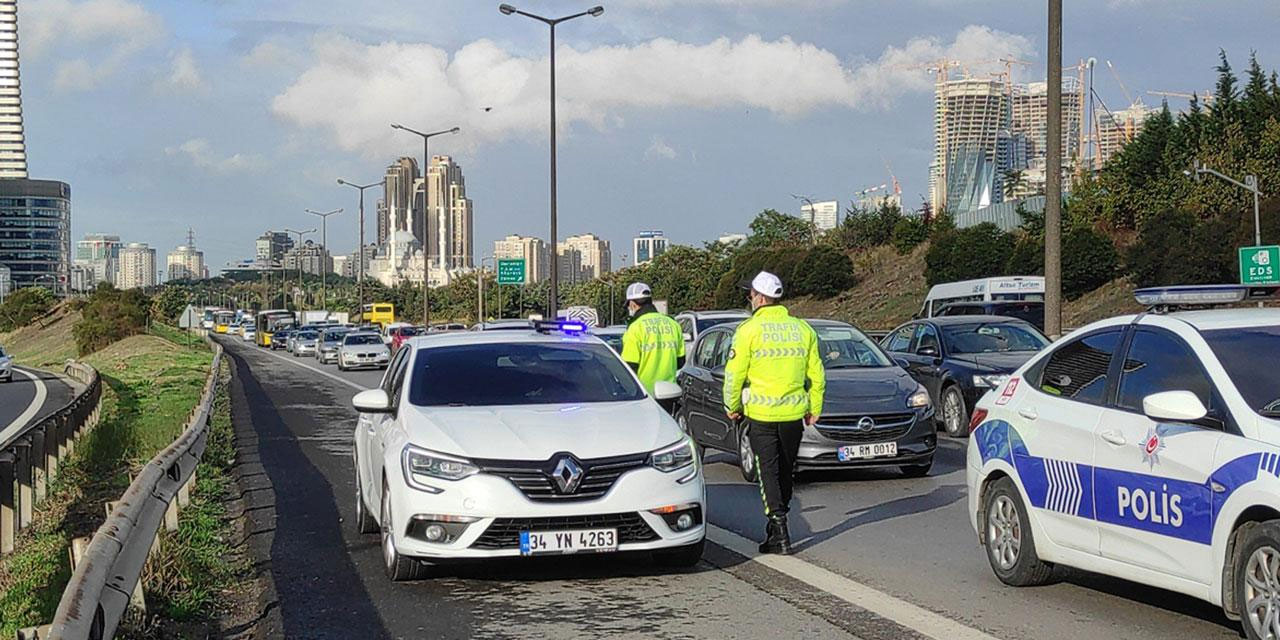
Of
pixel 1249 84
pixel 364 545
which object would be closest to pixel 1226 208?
pixel 1249 84

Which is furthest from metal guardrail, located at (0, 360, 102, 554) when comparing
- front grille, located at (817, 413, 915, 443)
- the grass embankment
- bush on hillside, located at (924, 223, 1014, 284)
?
bush on hillside, located at (924, 223, 1014, 284)

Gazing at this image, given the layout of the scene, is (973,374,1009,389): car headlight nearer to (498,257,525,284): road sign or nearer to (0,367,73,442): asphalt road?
(0,367,73,442): asphalt road

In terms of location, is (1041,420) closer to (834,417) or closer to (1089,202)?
(834,417)

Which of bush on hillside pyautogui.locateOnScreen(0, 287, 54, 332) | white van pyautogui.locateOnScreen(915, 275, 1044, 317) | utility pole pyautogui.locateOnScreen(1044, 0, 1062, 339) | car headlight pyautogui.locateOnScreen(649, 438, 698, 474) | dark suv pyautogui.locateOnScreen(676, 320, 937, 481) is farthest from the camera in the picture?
bush on hillside pyautogui.locateOnScreen(0, 287, 54, 332)

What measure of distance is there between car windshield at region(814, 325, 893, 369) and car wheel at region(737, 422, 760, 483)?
1.19m

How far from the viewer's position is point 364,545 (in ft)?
33.1

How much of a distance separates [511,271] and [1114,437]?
3153 inches

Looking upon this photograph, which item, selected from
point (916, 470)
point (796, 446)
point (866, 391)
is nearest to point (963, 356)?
point (916, 470)

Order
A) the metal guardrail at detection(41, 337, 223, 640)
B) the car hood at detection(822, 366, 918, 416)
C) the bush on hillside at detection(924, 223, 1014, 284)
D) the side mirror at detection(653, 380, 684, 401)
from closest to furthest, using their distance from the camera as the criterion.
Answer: the metal guardrail at detection(41, 337, 223, 640) → the side mirror at detection(653, 380, 684, 401) → the car hood at detection(822, 366, 918, 416) → the bush on hillside at detection(924, 223, 1014, 284)

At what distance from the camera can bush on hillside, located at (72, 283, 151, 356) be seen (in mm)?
69062

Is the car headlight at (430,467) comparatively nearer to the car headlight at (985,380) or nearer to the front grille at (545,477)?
the front grille at (545,477)

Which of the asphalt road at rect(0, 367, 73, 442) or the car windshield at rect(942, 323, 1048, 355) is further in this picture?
the asphalt road at rect(0, 367, 73, 442)

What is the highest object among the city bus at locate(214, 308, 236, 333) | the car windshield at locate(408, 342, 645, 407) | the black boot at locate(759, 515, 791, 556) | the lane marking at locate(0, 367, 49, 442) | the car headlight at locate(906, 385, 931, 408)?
the car windshield at locate(408, 342, 645, 407)

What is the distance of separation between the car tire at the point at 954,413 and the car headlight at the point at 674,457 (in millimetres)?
10095
